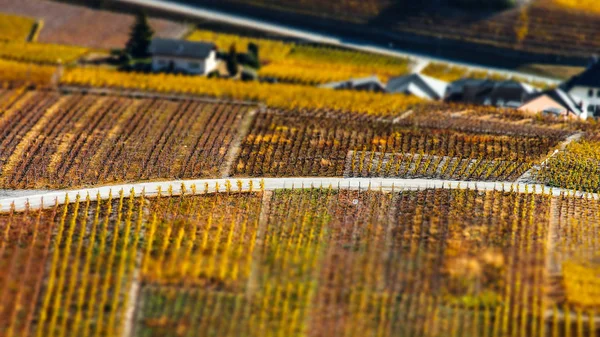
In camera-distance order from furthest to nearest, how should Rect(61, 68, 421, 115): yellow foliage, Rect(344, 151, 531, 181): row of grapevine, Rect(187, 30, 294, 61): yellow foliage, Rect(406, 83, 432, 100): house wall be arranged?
Rect(187, 30, 294, 61): yellow foliage < Rect(406, 83, 432, 100): house wall < Rect(61, 68, 421, 115): yellow foliage < Rect(344, 151, 531, 181): row of grapevine

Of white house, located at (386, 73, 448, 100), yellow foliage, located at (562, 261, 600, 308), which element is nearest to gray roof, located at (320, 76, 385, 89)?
white house, located at (386, 73, 448, 100)

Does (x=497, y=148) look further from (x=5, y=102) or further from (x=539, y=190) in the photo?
(x=5, y=102)

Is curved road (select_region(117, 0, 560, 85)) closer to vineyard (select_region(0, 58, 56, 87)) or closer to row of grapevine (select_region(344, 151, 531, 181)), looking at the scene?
vineyard (select_region(0, 58, 56, 87))

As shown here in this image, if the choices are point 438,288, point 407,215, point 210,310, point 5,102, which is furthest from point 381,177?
point 5,102

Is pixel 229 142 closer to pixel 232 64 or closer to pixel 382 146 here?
pixel 382 146

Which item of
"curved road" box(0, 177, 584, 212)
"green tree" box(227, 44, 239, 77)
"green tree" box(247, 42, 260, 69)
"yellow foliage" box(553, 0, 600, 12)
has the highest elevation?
"yellow foliage" box(553, 0, 600, 12)

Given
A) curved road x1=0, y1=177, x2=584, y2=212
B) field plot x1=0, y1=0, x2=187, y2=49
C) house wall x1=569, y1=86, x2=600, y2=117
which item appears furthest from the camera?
field plot x1=0, y1=0, x2=187, y2=49

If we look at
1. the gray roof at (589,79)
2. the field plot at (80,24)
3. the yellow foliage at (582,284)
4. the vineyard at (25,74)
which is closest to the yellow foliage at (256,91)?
the vineyard at (25,74)
